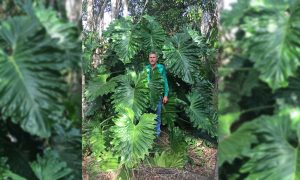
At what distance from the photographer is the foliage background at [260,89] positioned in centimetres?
170

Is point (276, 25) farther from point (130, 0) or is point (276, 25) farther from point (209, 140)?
point (130, 0)

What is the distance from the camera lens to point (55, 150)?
2.09 m

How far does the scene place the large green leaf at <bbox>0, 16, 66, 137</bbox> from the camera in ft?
6.11

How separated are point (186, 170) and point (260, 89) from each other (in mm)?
4308

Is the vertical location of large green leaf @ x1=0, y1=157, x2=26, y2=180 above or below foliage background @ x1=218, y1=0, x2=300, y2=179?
below

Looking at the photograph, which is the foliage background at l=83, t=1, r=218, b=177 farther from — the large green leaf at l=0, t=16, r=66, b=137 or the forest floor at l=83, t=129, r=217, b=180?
the large green leaf at l=0, t=16, r=66, b=137

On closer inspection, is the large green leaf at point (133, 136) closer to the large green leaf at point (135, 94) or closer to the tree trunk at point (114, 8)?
the large green leaf at point (135, 94)

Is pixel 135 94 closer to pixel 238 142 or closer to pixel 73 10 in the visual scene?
pixel 73 10

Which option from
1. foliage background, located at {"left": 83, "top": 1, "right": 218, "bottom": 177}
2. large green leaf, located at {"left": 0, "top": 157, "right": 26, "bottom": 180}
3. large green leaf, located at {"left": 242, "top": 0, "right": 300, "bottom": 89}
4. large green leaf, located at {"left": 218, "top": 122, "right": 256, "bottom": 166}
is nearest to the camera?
large green leaf, located at {"left": 242, "top": 0, "right": 300, "bottom": 89}

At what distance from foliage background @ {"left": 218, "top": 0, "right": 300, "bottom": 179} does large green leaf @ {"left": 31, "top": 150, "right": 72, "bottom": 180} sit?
2.32ft

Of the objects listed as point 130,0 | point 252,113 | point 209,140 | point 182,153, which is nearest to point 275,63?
point 252,113

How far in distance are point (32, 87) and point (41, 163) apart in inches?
15.6

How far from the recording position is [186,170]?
5957mm

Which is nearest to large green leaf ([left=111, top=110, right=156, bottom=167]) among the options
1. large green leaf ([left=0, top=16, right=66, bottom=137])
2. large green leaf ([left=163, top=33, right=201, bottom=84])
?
large green leaf ([left=163, top=33, right=201, bottom=84])
